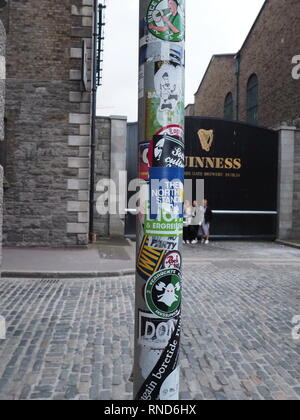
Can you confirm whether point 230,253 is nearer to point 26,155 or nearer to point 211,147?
point 211,147

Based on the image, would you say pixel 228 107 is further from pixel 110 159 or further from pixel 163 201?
pixel 163 201

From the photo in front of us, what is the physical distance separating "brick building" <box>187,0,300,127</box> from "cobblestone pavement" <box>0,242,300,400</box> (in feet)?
48.9

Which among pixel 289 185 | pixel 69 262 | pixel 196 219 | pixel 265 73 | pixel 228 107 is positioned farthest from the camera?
pixel 228 107

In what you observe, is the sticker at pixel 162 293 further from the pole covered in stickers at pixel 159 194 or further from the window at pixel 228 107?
the window at pixel 228 107

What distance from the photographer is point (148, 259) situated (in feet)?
8.35

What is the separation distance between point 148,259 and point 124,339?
261cm

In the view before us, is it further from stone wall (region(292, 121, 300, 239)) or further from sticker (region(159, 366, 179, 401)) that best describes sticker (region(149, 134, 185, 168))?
stone wall (region(292, 121, 300, 239))

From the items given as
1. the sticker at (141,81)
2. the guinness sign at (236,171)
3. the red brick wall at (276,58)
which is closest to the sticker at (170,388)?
the sticker at (141,81)

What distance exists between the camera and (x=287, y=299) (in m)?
6.91

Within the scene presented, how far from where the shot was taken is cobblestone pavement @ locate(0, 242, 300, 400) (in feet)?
11.8

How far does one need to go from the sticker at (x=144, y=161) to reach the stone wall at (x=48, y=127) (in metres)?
10.1

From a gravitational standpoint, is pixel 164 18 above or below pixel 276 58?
below

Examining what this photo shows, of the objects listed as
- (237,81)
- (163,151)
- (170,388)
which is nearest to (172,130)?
(163,151)

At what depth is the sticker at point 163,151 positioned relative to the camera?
2.48 metres
